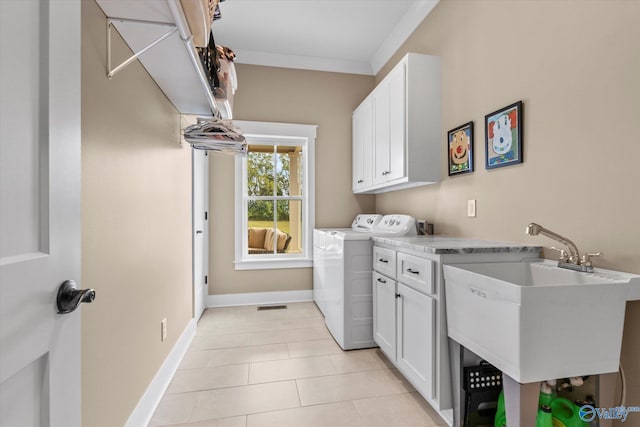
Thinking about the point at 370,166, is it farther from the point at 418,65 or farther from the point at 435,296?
the point at 435,296

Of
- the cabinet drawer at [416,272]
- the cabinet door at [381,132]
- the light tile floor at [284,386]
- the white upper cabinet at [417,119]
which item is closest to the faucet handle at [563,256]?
the cabinet drawer at [416,272]

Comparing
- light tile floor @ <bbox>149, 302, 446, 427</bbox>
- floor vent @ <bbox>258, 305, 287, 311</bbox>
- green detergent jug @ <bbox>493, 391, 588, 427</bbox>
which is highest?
green detergent jug @ <bbox>493, 391, 588, 427</bbox>

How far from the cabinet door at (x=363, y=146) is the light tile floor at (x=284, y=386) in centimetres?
166

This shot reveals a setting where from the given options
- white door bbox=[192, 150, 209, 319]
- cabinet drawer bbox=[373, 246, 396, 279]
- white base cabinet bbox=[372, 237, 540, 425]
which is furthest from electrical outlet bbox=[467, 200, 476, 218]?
white door bbox=[192, 150, 209, 319]

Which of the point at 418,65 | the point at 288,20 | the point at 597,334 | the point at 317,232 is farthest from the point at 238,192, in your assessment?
the point at 597,334

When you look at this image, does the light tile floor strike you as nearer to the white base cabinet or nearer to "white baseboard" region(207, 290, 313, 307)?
the white base cabinet

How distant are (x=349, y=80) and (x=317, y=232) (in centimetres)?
199

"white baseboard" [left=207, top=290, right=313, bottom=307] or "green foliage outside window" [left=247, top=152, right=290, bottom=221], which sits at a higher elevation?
"green foliage outside window" [left=247, top=152, right=290, bottom=221]

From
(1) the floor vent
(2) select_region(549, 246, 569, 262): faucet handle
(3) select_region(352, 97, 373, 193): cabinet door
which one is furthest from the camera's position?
(1) the floor vent

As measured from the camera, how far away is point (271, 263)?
3797 mm

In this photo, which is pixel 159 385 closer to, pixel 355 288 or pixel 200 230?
pixel 355 288

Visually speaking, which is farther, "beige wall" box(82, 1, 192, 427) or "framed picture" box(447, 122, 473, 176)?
"framed picture" box(447, 122, 473, 176)

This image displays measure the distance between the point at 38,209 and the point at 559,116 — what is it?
2.05m

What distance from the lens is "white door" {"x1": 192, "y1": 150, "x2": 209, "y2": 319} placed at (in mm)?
2957
